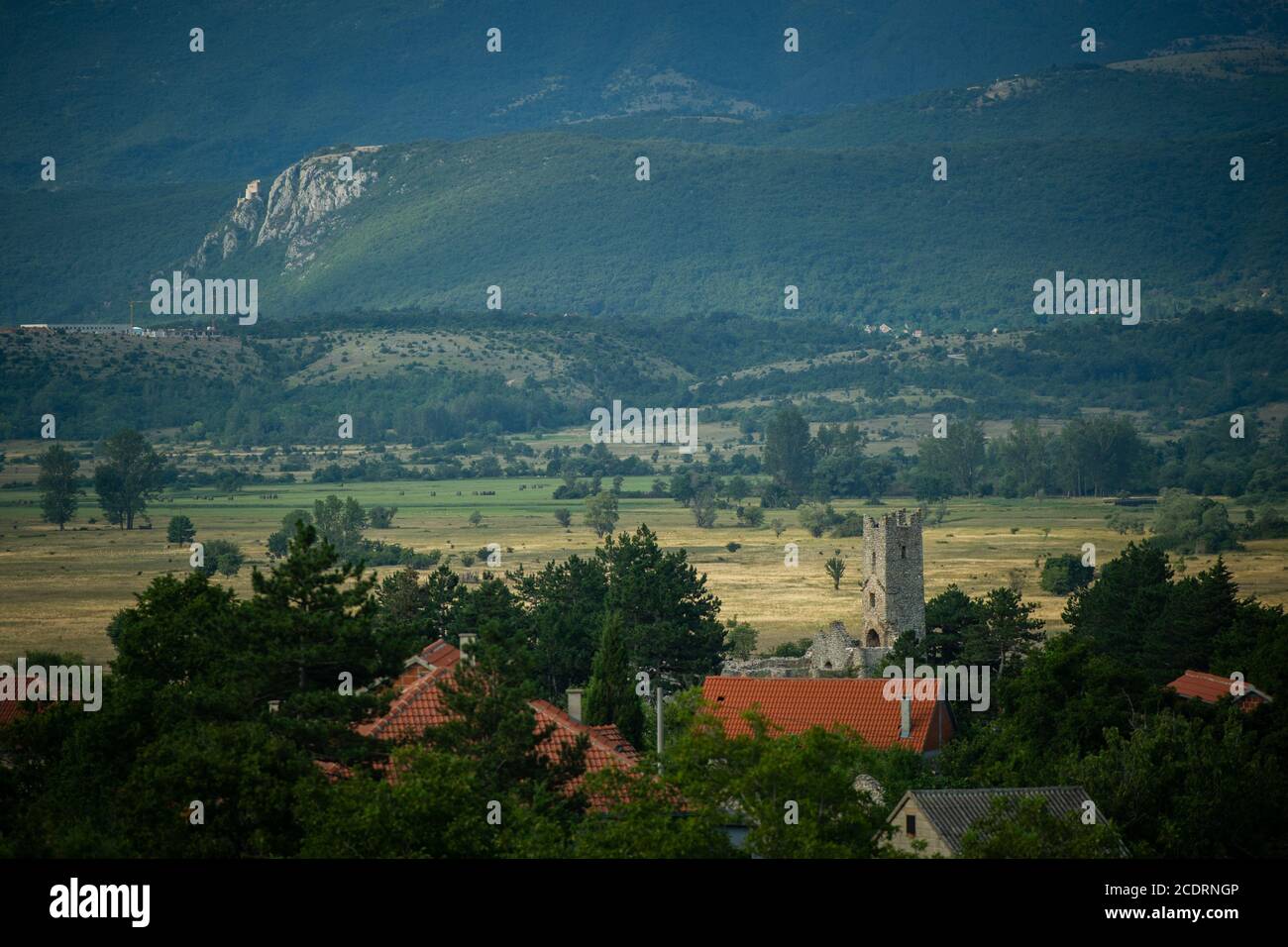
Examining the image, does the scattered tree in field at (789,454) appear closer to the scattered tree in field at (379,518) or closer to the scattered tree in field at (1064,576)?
the scattered tree in field at (379,518)

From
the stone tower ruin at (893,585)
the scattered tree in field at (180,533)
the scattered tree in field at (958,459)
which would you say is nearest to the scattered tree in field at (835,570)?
the stone tower ruin at (893,585)

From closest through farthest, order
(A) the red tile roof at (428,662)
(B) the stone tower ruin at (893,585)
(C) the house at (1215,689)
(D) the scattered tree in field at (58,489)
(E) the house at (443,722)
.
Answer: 1. (E) the house at (443,722)
2. (A) the red tile roof at (428,662)
3. (C) the house at (1215,689)
4. (B) the stone tower ruin at (893,585)
5. (D) the scattered tree in field at (58,489)

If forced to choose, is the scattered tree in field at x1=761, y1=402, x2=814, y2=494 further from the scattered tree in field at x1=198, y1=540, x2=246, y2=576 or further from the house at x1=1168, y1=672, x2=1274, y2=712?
the house at x1=1168, y1=672, x2=1274, y2=712

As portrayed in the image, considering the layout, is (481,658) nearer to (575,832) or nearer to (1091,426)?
(575,832)

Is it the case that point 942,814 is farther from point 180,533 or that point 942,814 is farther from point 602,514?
point 602,514

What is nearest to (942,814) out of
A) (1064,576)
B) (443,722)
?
(443,722)
